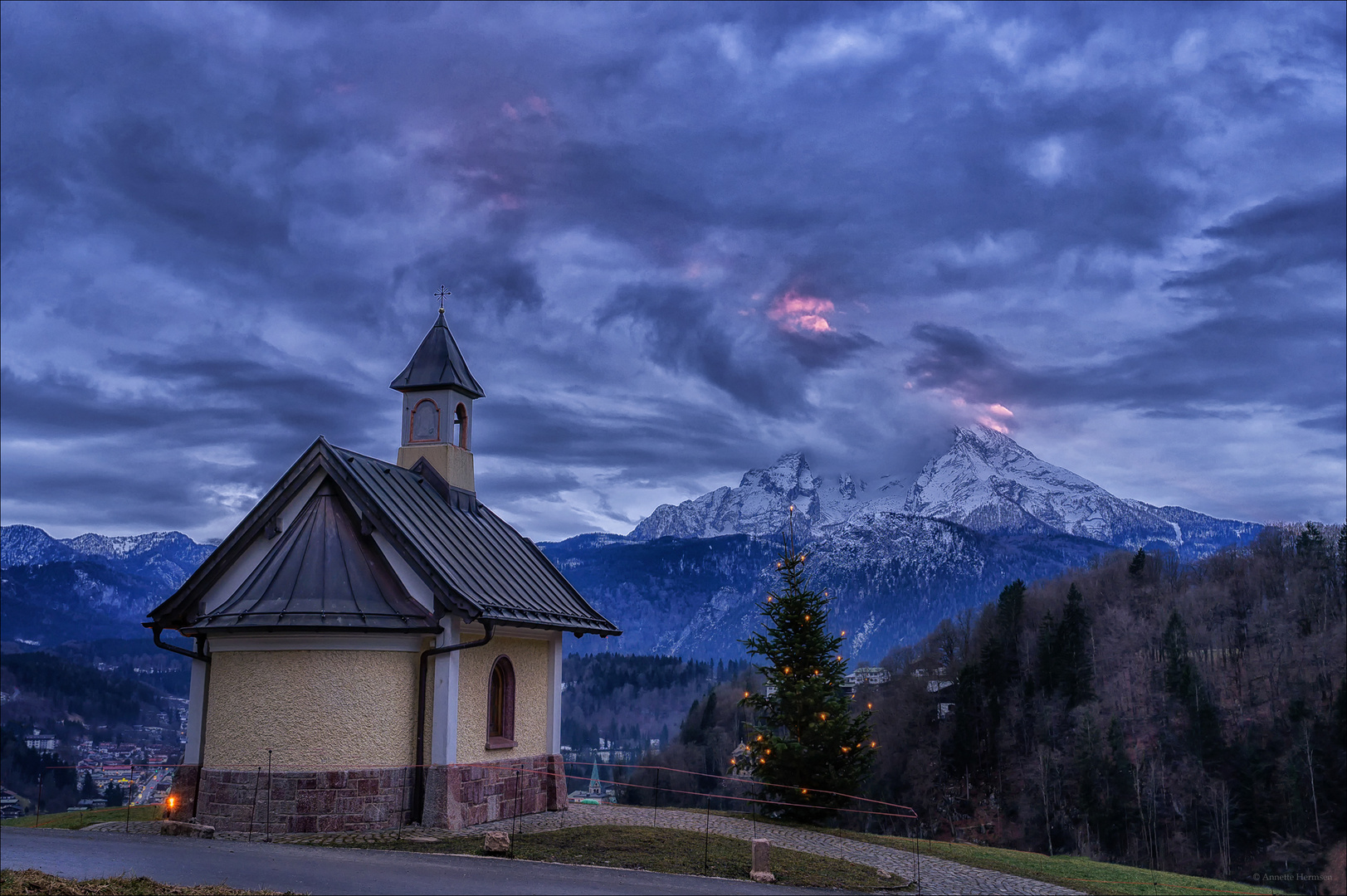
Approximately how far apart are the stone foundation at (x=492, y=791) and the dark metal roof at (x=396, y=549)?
2933 millimetres

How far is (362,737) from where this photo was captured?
1878 centimetres

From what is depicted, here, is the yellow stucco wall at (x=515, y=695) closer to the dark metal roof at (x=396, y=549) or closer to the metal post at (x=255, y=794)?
the dark metal roof at (x=396, y=549)

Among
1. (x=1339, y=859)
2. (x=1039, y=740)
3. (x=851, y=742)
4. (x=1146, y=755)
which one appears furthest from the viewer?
(x=1039, y=740)

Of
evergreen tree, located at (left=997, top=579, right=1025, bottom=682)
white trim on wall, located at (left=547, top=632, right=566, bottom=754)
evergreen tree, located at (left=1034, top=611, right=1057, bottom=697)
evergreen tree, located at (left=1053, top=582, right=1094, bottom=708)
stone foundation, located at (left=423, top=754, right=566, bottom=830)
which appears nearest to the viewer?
stone foundation, located at (left=423, top=754, right=566, bottom=830)

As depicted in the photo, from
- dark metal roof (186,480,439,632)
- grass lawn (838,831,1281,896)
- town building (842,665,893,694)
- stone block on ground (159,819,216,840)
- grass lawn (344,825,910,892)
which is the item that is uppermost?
dark metal roof (186,480,439,632)

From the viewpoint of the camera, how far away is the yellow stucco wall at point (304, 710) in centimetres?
1848

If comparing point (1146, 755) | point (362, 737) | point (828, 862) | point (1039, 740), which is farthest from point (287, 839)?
point (1039, 740)

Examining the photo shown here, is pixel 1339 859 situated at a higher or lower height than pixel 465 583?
lower

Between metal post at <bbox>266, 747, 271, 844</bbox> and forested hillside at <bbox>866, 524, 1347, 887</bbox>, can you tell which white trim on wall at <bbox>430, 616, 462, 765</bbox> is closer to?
metal post at <bbox>266, 747, 271, 844</bbox>

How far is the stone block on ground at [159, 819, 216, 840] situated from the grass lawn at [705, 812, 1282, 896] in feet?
41.5

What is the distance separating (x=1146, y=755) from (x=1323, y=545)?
2965 cm

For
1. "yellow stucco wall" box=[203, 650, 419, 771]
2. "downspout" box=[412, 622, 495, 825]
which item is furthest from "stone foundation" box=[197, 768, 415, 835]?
"downspout" box=[412, 622, 495, 825]

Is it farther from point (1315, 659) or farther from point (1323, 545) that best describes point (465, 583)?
point (1323, 545)

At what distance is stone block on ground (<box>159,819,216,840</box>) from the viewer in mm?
17359
